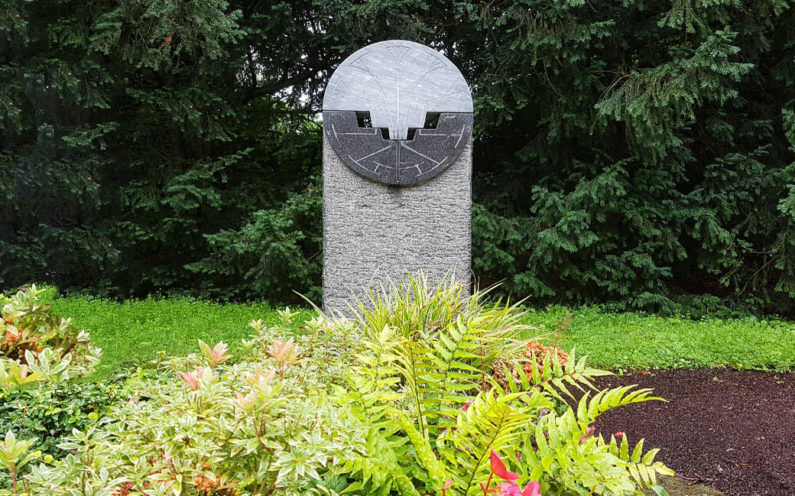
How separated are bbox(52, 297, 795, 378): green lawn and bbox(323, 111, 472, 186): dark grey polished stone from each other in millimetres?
1363

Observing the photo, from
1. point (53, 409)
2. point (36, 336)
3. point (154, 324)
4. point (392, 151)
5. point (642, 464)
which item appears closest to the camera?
point (642, 464)

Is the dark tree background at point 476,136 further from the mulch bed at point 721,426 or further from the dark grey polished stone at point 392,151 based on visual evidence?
the dark grey polished stone at point 392,151

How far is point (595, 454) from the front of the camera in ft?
4.83

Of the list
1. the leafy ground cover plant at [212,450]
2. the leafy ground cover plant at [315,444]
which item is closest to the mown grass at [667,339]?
the leafy ground cover plant at [315,444]

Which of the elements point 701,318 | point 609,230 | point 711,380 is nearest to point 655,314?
point 701,318

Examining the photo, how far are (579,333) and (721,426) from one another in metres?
2.10

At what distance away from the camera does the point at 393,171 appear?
3.66m

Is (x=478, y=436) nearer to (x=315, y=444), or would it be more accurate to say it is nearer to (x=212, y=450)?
(x=315, y=444)

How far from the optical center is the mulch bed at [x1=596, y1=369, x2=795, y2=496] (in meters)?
2.83

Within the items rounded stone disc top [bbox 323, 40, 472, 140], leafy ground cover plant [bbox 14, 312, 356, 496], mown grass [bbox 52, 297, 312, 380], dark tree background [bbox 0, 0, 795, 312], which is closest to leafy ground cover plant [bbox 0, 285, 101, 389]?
leafy ground cover plant [bbox 14, 312, 356, 496]

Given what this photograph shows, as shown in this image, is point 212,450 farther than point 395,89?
No

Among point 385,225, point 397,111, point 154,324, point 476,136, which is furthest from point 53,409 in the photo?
point 476,136

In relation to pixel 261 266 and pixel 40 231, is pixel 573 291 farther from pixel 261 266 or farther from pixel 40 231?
pixel 40 231

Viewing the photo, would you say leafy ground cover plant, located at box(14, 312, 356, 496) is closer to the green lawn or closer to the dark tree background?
the green lawn
